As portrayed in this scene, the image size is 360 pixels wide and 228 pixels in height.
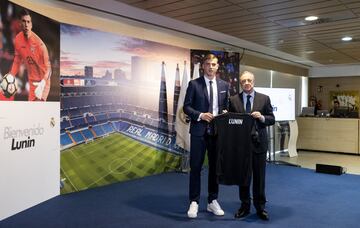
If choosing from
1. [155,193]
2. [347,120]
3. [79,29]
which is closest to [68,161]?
[155,193]

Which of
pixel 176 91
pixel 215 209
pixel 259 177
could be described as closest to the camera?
pixel 259 177

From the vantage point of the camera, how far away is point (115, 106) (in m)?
4.91

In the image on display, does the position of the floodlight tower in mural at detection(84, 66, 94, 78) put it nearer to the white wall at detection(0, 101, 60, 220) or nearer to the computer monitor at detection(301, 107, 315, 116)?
the white wall at detection(0, 101, 60, 220)

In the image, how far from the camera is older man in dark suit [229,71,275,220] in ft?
10.6

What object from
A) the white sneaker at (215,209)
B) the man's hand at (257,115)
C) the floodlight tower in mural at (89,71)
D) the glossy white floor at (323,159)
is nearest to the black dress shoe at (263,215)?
the white sneaker at (215,209)

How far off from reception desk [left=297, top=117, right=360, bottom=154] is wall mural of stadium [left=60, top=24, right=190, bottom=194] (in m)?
4.38

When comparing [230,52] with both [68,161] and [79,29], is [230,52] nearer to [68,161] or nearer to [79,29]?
[79,29]

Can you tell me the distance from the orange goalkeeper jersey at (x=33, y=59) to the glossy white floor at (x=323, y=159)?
487 cm

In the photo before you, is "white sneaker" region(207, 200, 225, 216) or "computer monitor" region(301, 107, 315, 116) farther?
"computer monitor" region(301, 107, 315, 116)

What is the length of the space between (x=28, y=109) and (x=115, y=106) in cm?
149

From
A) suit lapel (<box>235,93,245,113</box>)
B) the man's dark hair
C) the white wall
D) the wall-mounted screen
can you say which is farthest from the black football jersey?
the wall-mounted screen

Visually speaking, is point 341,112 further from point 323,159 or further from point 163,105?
point 163,105

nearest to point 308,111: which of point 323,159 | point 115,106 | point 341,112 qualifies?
point 341,112

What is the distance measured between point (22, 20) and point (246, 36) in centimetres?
344
